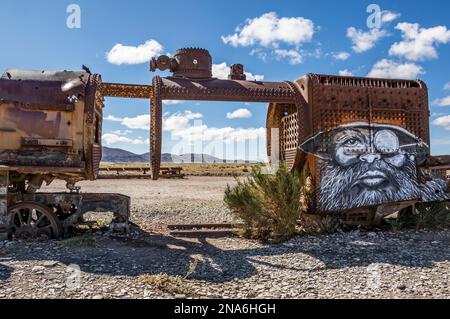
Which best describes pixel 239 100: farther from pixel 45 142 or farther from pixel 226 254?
pixel 45 142

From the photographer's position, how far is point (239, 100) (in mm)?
8992

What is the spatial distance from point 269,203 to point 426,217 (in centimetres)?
355

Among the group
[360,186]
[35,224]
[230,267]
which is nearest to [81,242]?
[35,224]

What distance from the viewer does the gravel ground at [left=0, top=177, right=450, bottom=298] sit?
Result: 16.6 feet

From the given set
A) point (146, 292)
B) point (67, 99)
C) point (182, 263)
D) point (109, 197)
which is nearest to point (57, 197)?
point (109, 197)

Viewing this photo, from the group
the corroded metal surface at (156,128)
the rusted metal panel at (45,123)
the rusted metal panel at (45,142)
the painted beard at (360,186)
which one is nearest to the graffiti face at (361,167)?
the painted beard at (360,186)

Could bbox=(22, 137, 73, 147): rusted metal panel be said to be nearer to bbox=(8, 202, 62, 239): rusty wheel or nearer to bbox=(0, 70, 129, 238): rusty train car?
bbox=(0, 70, 129, 238): rusty train car

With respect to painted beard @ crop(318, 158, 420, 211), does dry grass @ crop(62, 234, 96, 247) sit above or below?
below

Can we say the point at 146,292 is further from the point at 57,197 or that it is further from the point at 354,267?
the point at 57,197

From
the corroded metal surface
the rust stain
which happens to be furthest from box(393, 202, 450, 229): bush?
the rust stain

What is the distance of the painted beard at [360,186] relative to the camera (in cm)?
875

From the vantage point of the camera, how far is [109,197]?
8.62 meters

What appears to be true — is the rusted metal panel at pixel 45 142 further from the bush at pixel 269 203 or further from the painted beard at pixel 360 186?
the painted beard at pixel 360 186
